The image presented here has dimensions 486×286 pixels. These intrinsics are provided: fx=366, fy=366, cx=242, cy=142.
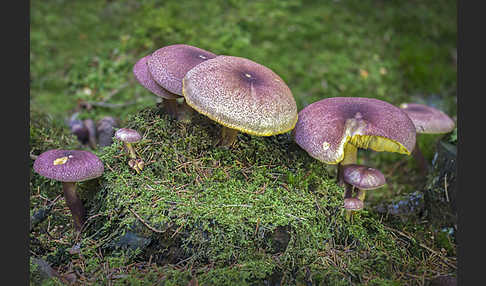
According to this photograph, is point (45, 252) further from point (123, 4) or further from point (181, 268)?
point (123, 4)

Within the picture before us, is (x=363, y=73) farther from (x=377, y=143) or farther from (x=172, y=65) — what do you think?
(x=172, y=65)

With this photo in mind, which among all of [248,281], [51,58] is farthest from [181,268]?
[51,58]

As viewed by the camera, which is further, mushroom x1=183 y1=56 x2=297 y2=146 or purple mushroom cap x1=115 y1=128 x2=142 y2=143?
purple mushroom cap x1=115 y1=128 x2=142 y2=143

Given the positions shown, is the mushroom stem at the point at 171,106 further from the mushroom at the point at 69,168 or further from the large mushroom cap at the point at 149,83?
the mushroom at the point at 69,168

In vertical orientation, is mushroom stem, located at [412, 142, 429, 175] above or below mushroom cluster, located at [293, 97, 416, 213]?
below

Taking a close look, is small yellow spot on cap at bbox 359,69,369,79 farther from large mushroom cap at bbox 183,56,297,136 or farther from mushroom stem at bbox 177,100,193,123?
mushroom stem at bbox 177,100,193,123

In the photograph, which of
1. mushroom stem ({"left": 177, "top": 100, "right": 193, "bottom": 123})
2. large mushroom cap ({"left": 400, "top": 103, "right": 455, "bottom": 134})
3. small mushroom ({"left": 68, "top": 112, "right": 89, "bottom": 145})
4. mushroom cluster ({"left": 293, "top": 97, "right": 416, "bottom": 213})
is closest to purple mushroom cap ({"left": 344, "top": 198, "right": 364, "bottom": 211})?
mushroom cluster ({"left": 293, "top": 97, "right": 416, "bottom": 213})

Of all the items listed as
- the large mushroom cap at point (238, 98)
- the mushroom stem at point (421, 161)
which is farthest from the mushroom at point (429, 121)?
the large mushroom cap at point (238, 98)
